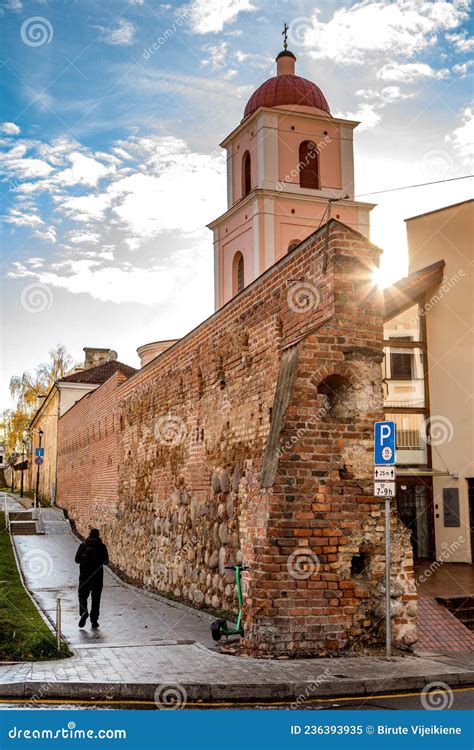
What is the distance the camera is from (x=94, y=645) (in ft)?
33.0

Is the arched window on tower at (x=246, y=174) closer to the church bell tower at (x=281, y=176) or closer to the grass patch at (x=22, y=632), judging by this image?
the church bell tower at (x=281, y=176)

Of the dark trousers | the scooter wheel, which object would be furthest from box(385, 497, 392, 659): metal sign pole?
the dark trousers

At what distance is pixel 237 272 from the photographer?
33.7 m

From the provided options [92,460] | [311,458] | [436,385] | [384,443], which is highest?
[436,385]

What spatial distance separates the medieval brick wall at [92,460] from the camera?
73.4ft

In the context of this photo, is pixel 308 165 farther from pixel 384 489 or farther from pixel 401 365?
pixel 384 489

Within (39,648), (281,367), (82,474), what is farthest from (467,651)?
(82,474)

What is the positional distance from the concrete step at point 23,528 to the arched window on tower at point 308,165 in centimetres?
1738

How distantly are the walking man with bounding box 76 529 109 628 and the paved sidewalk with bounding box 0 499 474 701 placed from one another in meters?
0.40

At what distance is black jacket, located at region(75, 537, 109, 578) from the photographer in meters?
12.3

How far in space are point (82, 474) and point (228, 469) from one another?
18567 millimetres

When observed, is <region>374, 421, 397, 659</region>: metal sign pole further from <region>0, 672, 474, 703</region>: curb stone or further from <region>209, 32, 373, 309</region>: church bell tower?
<region>209, 32, 373, 309</region>: church bell tower

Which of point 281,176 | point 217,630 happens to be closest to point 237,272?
point 281,176

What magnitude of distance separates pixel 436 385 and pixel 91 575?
1038 cm
